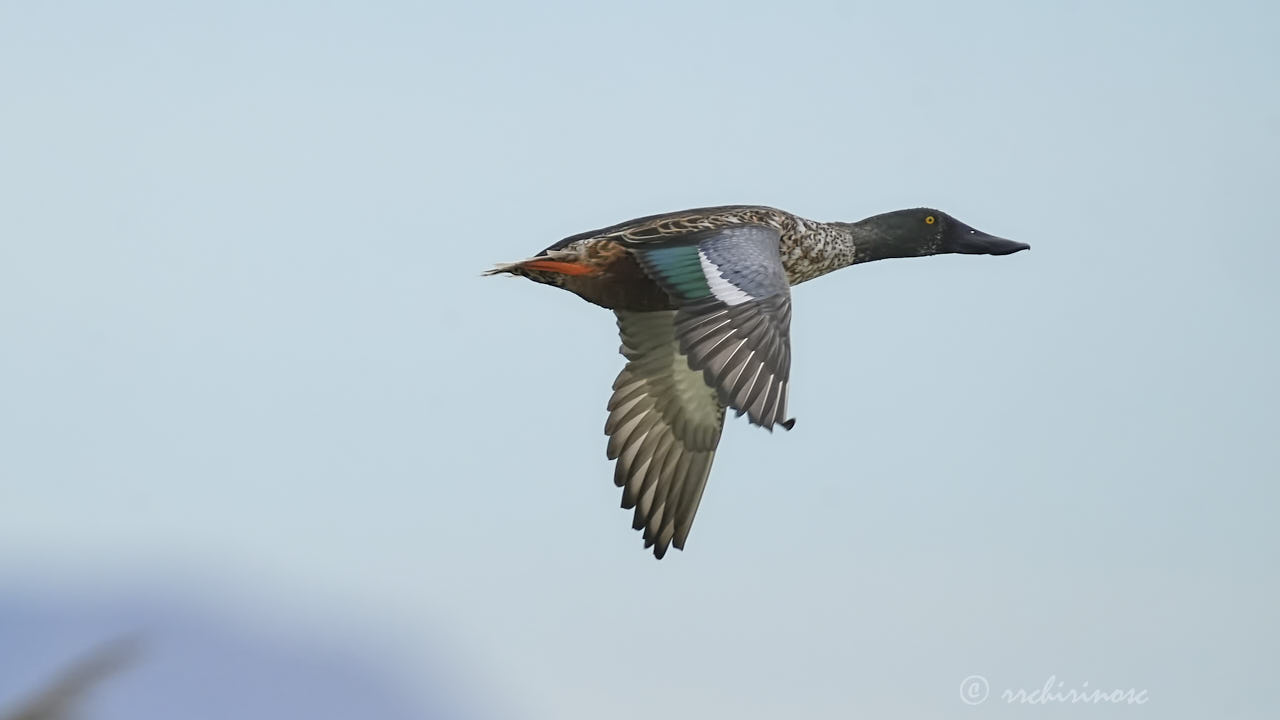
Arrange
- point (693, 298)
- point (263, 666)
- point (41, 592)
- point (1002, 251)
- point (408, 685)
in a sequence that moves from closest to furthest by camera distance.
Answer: point (693, 298)
point (1002, 251)
point (263, 666)
point (41, 592)
point (408, 685)

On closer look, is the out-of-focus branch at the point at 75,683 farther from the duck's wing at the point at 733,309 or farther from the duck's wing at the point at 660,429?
the duck's wing at the point at 660,429

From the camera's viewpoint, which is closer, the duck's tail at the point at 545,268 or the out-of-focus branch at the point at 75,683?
the out-of-focus branch at the point at 75,683

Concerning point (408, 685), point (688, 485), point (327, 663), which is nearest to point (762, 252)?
point (688, 485)

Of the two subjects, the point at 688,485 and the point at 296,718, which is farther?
the point at 296,718

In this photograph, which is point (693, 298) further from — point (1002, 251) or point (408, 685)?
point (408, 685)

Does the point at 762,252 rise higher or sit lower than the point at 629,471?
higher

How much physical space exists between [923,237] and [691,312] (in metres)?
3.93

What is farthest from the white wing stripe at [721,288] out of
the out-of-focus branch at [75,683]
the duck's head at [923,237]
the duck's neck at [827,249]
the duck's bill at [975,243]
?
the out-of-focus branch at [75,683]

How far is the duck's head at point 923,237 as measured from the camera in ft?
40.5

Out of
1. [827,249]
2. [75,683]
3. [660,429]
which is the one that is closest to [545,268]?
[660,429]

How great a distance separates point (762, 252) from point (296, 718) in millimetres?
142367

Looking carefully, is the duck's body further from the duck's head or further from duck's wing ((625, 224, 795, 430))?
the duck's head

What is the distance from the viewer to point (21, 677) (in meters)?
5.84

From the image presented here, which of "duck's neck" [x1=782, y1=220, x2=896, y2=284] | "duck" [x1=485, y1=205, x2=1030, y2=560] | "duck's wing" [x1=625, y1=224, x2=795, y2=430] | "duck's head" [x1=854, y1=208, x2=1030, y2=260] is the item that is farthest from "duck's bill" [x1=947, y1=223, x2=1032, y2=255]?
"duck's wing" [x1=625, y1=224, x2=795, y2=430]
